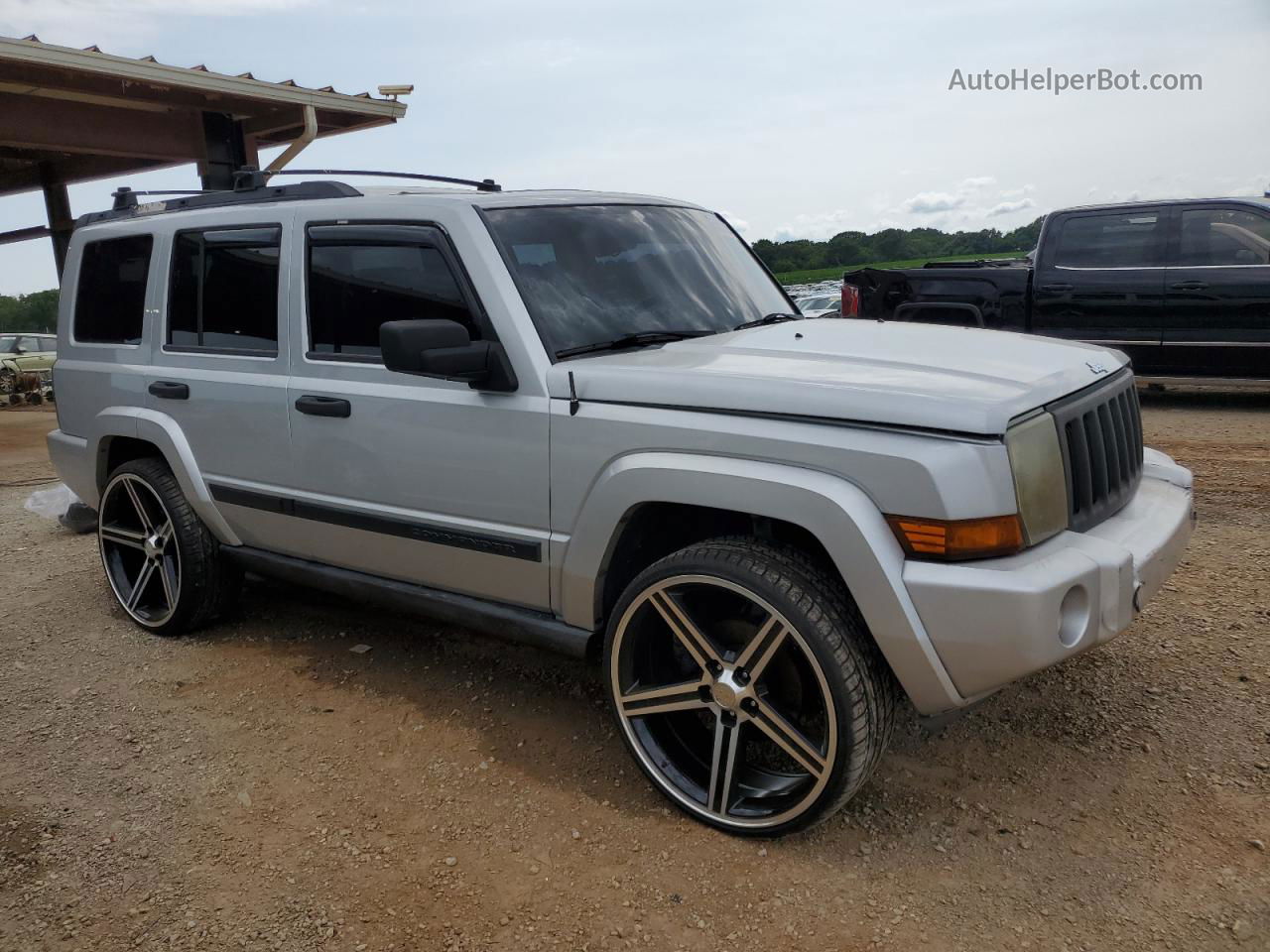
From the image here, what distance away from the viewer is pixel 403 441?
3.46 m

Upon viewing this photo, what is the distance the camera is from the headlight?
2.47 metres

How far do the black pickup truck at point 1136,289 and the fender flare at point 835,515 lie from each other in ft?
22.7

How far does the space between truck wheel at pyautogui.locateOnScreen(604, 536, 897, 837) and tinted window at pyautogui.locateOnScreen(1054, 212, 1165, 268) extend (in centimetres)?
759

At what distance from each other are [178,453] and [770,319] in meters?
2.62

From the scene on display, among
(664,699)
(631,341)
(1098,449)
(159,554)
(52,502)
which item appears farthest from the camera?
(52,502)

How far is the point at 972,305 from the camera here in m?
9.08

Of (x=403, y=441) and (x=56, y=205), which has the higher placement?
(x=56, y=205)

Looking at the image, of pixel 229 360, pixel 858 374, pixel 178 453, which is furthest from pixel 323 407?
pixel 858 374

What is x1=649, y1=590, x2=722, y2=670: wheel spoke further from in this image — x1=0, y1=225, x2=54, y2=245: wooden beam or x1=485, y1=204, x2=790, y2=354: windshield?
x1=0, y1=225, x2=54, y2=245: wooden beam

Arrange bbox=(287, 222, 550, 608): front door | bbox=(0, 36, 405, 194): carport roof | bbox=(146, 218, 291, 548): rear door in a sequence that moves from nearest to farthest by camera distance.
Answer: bbox=(287, 222, 550, 608): front door → bbox=(146, 218, 291, 548): rear door → bbox=(0, 36, 405, 194): carport roof

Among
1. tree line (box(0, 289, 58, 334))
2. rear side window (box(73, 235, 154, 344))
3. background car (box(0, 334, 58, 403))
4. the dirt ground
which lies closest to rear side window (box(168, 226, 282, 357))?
rear side window (box(73, 235, 154, 344))

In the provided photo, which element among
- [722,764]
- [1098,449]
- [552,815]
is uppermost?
[1098,449]

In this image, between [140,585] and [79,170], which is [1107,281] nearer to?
[140,585]

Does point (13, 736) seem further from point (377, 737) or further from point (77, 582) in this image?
point (77, 582)
